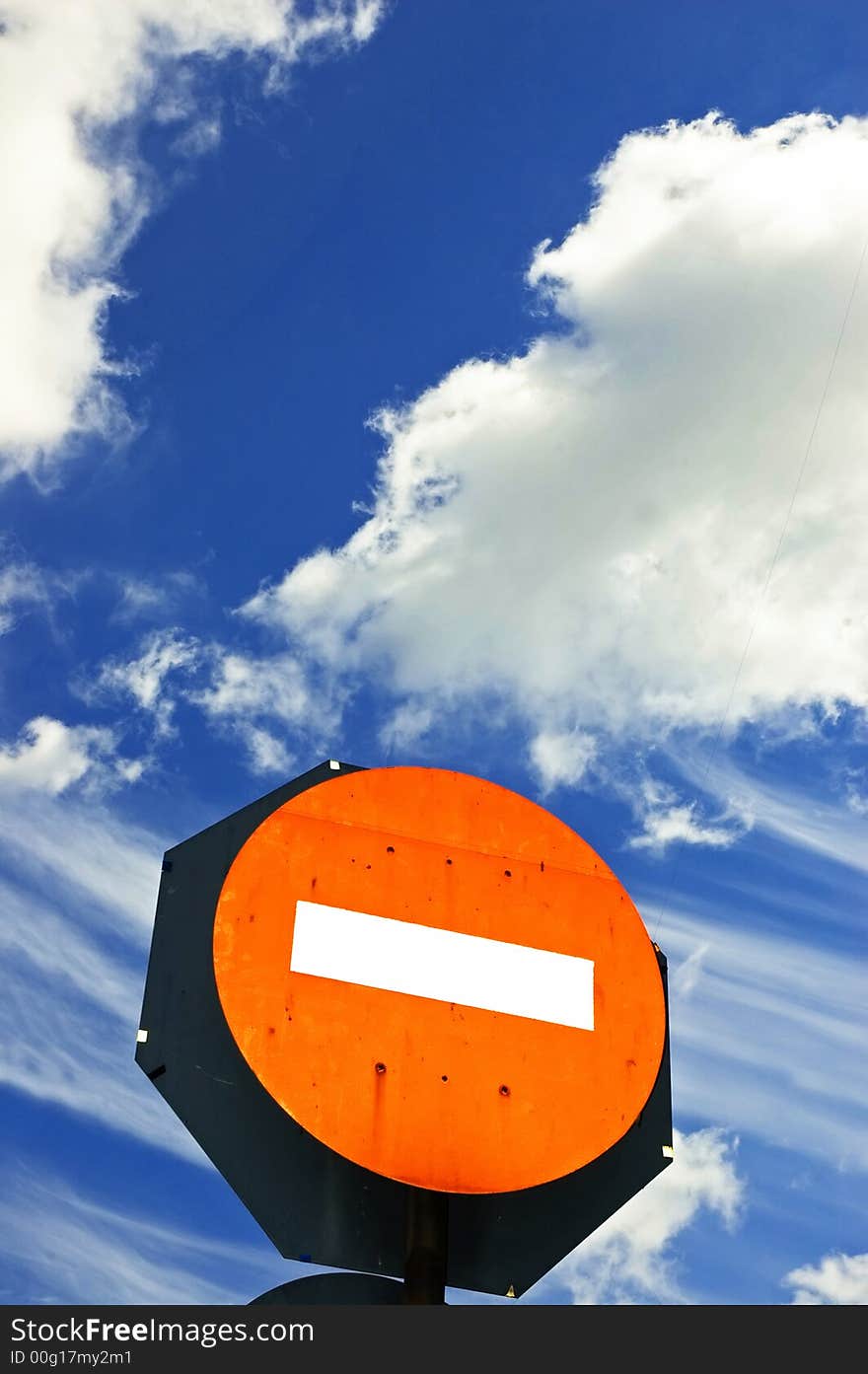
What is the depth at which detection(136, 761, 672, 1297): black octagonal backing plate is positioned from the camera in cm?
1578

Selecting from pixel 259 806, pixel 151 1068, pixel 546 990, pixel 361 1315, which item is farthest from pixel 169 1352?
pixel 259 806

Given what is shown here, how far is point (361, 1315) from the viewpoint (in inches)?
440

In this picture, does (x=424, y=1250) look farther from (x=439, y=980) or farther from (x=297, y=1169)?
(x=439, y=980)

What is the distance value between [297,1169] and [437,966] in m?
2.54

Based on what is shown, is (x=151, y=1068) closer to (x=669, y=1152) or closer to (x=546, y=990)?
(x=546, y=990)

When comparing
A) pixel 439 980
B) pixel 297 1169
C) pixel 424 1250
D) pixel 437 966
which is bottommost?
pixel 424 1250

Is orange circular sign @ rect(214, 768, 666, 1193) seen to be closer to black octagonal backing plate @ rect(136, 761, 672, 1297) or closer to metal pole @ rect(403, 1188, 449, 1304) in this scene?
metal pole @ rect(403, 1188, 449, 1304)

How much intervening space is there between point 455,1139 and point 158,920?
4.32 m

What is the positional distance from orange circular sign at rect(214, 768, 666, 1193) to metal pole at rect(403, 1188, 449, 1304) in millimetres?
Result: 745

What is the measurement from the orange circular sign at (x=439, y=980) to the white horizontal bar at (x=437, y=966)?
2 cm

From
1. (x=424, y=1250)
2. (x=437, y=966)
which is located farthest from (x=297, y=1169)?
(x=437, y=966)

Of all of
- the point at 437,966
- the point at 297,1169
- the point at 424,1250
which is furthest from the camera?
the point at 437,966

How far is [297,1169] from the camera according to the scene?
15.9m

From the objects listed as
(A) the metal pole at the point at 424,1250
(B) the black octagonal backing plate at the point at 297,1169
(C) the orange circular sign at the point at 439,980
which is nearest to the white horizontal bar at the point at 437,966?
(C) the orange circular sign at the point at 439,980
